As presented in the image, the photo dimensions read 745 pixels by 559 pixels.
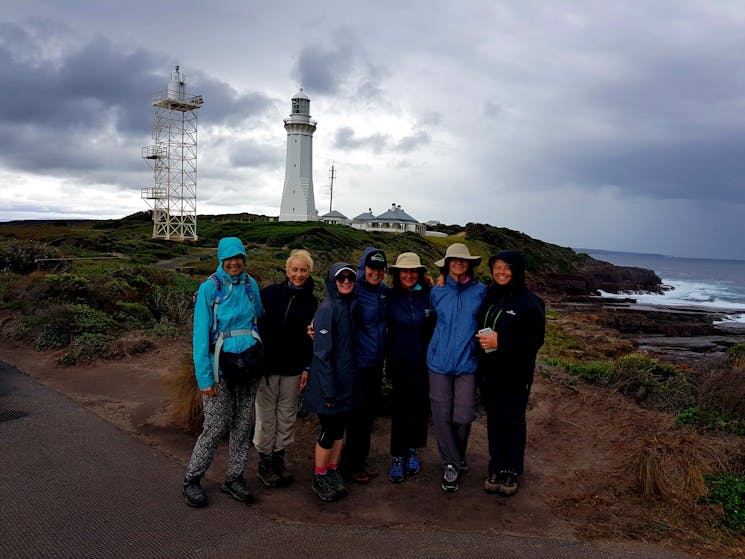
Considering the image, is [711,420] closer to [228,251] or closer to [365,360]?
[365,360]

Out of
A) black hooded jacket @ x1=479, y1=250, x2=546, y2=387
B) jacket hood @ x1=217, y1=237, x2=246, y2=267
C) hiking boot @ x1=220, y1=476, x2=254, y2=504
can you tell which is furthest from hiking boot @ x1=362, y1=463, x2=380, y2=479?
jacket hood @ x1=217, y1=237, x2=246, y2=267

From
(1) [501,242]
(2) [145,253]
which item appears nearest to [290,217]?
(1) [501,242]

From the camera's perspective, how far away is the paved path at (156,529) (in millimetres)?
3154

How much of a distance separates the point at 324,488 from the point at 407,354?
44.8 inches

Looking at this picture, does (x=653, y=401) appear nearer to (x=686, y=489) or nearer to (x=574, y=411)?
(x=574, y=411)

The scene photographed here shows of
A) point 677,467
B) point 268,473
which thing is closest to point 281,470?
point 268,473

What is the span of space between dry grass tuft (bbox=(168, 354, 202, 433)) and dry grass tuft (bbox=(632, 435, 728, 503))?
3724 mm

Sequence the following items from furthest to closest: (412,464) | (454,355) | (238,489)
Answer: (412,464)
(454,355)
(238,489)

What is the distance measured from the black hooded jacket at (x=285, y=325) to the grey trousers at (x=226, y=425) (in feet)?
0.82

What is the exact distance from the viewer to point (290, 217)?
1924 inches

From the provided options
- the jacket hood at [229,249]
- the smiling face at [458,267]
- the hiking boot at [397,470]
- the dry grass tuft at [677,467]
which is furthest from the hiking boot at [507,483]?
the jacket hood at [229,249]

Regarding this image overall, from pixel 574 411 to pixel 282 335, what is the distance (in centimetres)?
372

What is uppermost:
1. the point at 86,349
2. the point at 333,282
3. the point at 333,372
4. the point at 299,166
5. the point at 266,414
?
the point at 299,166

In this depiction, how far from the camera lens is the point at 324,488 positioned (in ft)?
12.8
